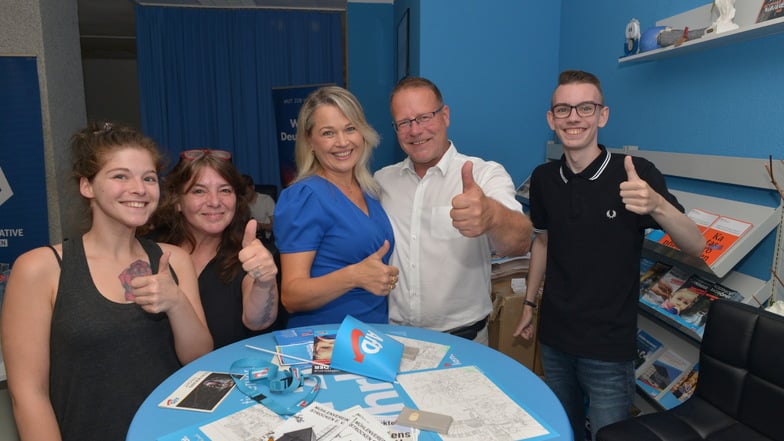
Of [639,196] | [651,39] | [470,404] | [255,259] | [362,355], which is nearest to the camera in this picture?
[470,404]

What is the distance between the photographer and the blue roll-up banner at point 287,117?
19.2ft

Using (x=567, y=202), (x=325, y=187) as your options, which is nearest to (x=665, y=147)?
(x=567, y=202)

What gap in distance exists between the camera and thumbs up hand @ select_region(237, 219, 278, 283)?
1.37 m

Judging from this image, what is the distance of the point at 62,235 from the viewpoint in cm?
407

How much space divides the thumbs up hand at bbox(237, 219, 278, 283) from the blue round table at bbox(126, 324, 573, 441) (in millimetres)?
222

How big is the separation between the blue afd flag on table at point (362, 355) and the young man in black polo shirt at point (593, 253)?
85 centimetres

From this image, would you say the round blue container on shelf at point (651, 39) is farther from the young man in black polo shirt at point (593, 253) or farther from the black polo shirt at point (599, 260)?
the black polo shirt at point (599, 260)

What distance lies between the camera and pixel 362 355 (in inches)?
49.9

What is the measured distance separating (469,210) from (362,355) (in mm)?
494

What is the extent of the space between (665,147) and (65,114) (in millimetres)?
4518

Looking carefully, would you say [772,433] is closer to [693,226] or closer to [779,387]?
[779,387]

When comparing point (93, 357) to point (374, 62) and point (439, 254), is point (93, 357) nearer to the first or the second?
point (439, 254)

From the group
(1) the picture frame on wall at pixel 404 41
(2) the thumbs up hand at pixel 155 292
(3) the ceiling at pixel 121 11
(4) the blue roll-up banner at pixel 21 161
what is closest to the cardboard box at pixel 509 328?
(2) the thumbs up hand at pixel 155 292

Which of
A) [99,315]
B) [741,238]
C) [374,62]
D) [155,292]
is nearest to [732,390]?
[741,238]
